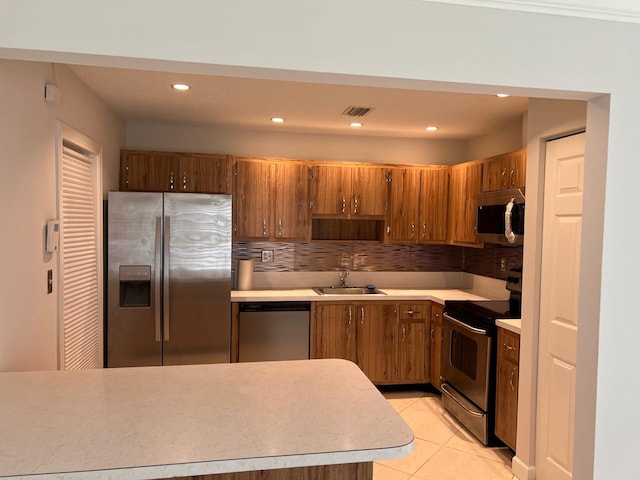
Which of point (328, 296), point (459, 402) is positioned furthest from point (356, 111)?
point (459, 402)

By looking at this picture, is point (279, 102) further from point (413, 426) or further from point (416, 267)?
point (413, 426)

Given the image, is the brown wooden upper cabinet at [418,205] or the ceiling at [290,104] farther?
the brown wooden upper cabinet at [418,205]

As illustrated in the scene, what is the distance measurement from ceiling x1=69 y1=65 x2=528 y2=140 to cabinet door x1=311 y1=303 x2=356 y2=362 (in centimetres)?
162

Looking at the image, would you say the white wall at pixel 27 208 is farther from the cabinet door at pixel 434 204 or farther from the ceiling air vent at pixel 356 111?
the cabinet door at pixel 434 204

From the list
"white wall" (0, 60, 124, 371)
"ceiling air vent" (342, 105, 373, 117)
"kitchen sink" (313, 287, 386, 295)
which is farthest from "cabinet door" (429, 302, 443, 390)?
"white wall" (0, 60, 124, 371)

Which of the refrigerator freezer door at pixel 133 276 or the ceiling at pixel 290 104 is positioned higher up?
the ceiling at pixel 290 104

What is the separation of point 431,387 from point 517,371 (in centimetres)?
156

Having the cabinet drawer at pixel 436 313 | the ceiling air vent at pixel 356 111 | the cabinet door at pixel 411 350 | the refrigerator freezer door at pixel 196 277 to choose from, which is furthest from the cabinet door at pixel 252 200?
the cabinet drawer at pixel 436 313

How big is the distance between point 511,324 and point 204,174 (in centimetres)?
273

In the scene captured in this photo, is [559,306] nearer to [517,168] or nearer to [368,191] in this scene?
[517,168]

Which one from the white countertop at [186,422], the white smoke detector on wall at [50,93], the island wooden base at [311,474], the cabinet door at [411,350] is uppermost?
the white smoke detector on wall at [50,93]

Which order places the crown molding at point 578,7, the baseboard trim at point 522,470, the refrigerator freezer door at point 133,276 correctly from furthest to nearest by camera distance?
the refrigerator freezer door at point 133,276, the baseboard trim at point 522,470, the crown molding at point 578,7

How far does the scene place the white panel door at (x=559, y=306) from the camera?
8.30 ft

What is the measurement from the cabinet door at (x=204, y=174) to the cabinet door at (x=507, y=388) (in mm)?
2556
